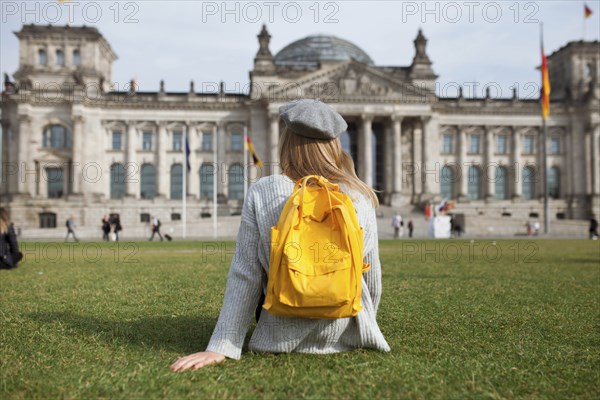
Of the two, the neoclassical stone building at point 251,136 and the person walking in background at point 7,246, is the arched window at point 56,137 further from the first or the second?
the person walking in background at point 7,246

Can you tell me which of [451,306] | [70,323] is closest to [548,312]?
[451,306]

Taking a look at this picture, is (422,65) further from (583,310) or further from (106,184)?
(583,310)

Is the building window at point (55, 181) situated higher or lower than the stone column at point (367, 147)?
lower

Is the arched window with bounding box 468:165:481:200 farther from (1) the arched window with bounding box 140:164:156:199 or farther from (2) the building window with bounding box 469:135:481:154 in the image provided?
(1) the arched window with bounding box 140:164:156:199

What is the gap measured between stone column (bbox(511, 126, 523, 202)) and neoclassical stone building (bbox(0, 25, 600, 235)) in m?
0.14

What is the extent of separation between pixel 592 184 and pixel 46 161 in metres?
60.6

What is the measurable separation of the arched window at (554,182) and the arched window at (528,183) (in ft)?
7.90

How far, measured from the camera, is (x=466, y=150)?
62969 mm

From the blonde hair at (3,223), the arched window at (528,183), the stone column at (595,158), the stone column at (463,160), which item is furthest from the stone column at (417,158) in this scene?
the blonde hair at (3,223)

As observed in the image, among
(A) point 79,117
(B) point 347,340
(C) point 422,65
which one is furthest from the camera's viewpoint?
(C) point 422,65

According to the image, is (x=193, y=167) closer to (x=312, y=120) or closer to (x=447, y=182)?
(x=447, y=182)

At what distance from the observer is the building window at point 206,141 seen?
6097cm

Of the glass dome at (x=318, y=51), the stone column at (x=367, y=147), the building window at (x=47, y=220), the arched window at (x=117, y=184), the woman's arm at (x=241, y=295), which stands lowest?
the building window at (x=47, y=220)

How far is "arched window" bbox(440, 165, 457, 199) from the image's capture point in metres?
62.3
